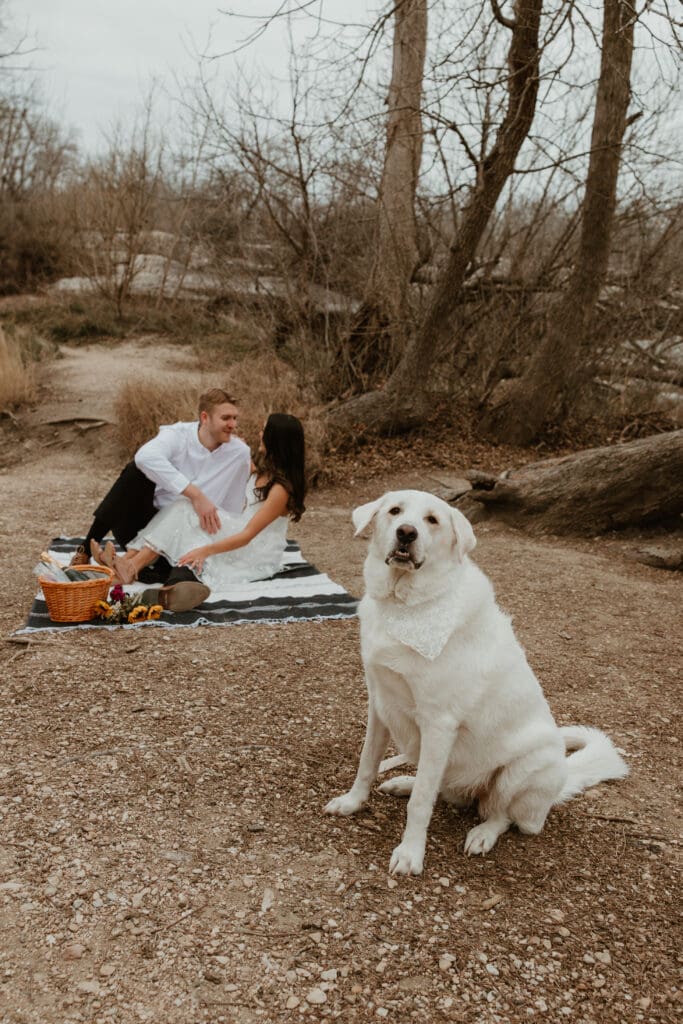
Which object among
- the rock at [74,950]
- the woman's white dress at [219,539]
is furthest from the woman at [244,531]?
the rock at [74,950]

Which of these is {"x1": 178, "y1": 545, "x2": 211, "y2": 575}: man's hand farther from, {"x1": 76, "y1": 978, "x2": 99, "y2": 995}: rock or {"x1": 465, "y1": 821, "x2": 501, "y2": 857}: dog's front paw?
{"x1": 76, "y1": 978, "x2": 99, "y2": 995}: rock

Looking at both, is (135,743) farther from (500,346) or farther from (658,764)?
(500,346)

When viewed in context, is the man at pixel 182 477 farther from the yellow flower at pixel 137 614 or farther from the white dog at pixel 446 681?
the white dog at pixel 446 681

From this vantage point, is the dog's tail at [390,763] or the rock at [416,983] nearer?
the rock at [416,983]

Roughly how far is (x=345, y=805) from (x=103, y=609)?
2335 millimetres

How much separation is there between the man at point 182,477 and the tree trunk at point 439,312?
465 cm

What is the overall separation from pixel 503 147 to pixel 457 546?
7.94 meters

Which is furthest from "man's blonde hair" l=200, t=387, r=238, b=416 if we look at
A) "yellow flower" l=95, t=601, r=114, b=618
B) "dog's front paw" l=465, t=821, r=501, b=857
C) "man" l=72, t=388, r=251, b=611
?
"dog's front paw" l=465, t=821, r=501, b=857

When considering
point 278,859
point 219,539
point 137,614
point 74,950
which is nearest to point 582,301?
point 219,539

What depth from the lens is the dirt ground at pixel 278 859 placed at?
2.28 meters

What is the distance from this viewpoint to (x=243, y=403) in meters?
9.68

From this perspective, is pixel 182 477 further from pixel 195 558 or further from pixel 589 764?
pixel 589 764

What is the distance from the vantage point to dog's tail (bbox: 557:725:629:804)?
325 cm

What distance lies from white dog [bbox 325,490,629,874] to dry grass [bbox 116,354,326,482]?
6.58 metres
